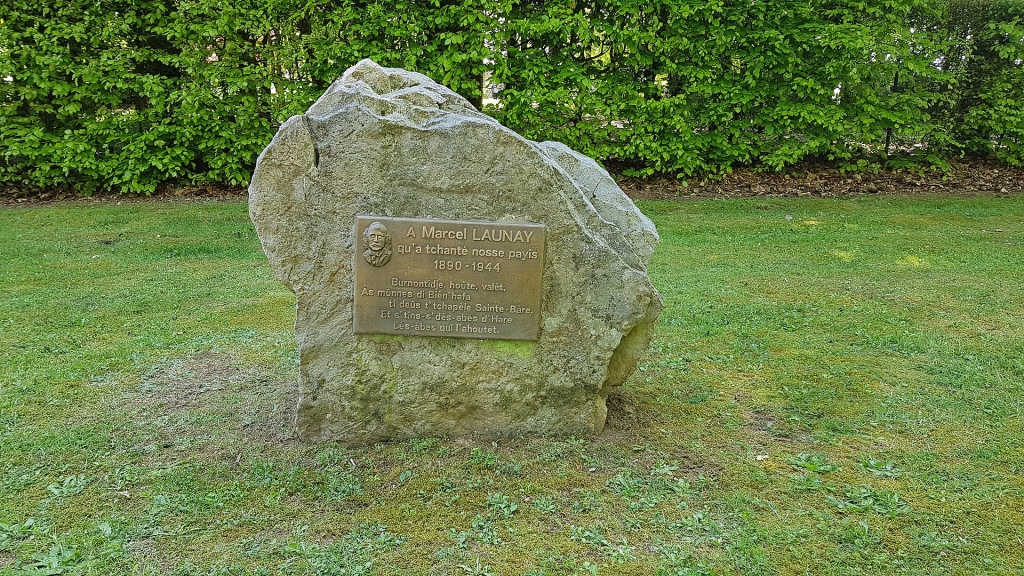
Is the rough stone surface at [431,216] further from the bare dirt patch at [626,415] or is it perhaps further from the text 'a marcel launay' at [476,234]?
the bare dirt patch at [626,415]

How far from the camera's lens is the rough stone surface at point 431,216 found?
3.93 meters

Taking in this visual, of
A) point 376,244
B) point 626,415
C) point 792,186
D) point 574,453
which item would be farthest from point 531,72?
point 574,453

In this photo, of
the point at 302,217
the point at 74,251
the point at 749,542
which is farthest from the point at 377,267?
the point at 74,251

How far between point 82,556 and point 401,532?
4.27ft

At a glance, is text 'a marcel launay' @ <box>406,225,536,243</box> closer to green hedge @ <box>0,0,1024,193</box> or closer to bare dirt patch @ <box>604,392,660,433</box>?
bare dirt patch @ <box>604,392,660,433</box>

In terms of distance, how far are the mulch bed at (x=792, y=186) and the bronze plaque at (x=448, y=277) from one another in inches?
270

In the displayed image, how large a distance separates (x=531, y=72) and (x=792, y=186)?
3906mm

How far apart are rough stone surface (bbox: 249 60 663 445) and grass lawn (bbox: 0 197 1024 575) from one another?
0.68ft

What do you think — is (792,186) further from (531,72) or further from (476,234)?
(476,234)

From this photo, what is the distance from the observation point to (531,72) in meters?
9.89

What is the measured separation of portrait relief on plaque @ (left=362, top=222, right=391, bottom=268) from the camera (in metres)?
3.97

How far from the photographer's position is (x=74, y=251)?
26.9ft

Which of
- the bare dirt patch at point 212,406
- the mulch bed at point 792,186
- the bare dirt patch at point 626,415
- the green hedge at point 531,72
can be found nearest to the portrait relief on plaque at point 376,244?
the bare dirt patch at point 212,406

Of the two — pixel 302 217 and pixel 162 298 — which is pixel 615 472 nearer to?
pixel 302 217
